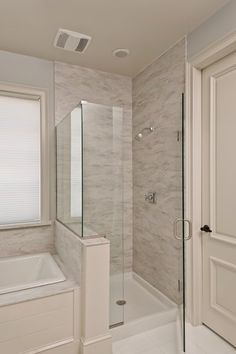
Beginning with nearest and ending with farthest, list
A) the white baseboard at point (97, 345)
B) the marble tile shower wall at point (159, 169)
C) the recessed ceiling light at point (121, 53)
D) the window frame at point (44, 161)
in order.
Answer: the white baseboard at point (97, 345) → the marble tile shower wall at point (159, 169) → the recessed ceiling light at point (121, 53) → the window frame at point (44, 161)

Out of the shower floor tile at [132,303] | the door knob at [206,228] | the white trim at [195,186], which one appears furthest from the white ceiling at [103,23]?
the shower floor tile at [132,303]

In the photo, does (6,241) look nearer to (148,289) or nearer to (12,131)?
(12,131)

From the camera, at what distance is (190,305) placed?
2.12 meters

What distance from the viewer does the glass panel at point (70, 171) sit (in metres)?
1.92

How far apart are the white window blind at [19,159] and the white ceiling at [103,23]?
0.58 meters

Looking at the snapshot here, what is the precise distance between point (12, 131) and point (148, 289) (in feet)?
7.50

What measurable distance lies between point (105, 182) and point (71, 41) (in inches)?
54.2

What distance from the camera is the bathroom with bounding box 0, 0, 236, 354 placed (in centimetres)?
176

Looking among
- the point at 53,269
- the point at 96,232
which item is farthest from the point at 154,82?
the point at 53,269

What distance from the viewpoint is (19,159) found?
259 centimetres

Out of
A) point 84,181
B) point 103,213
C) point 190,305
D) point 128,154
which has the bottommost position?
point 190,305

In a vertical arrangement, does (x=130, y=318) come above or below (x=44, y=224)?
below

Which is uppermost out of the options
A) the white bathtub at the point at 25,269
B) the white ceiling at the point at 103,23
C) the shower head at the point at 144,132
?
the white ceiling at the point at 103,23

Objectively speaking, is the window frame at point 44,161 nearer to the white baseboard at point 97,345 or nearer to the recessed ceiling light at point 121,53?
the recessed ceiling light at point 121,53
